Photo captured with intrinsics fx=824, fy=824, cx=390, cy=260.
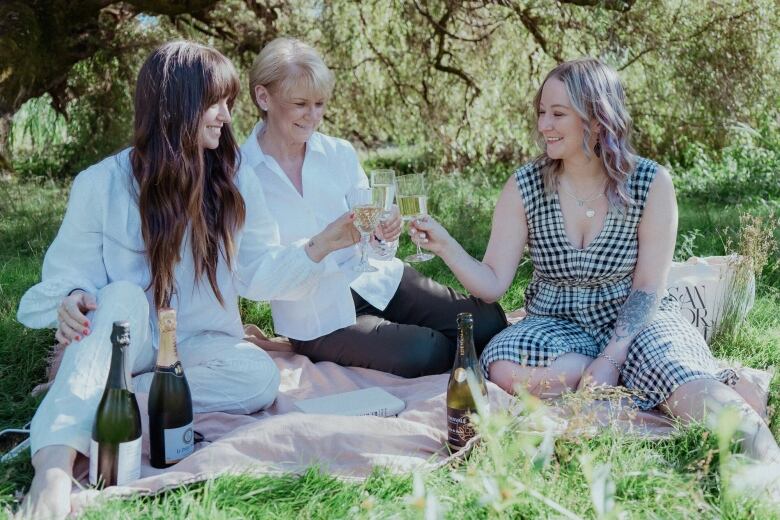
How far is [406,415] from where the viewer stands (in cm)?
288

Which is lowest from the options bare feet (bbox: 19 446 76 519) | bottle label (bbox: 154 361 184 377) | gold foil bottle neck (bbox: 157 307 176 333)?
bare feet (bbox: 19 446 76 519)

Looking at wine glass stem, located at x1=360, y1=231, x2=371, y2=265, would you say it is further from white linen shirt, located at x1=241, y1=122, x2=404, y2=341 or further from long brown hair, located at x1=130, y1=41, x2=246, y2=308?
long brown hair, located at x1=130, y1=41, x2=246, y2=308

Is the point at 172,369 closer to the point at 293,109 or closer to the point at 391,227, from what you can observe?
the point at 391,227

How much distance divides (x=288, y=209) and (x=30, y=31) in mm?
4875

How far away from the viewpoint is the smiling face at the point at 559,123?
10.0 ft

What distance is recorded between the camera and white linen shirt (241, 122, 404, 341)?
3412mm

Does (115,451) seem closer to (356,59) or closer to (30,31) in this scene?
(30,31)

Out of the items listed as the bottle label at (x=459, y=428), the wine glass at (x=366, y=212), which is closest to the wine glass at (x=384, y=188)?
the wine glass at (x=366, y=212)

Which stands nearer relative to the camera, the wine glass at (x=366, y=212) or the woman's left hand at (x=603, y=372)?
the wine glass at (x=366, y=212)

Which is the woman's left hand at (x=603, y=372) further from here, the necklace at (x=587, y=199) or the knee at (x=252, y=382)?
the knee at (x=252, y=382)

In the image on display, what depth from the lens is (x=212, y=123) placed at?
2.84m

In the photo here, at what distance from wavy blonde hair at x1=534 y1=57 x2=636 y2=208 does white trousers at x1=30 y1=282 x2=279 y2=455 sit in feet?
4.70

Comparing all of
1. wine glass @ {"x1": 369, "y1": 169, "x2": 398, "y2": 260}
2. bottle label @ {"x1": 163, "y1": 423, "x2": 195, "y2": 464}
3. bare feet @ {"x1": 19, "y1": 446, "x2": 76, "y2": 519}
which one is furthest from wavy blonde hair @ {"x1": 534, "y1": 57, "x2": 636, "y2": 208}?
bare feet @ {"x1": 19, "y1": 446, "x2": 76, "y2": 519}

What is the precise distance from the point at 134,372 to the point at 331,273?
0.85 meters
